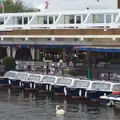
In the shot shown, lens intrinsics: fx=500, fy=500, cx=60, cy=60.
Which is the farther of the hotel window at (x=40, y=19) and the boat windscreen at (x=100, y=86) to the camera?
the hotel window at (x=40, y=19)

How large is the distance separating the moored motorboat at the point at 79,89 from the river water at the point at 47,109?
31.1 inches

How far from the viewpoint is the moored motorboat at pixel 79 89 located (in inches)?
1991

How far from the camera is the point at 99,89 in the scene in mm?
49031

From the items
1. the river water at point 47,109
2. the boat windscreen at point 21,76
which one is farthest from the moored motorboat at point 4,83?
the river water at point 47,109

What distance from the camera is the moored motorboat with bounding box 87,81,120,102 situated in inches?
1911

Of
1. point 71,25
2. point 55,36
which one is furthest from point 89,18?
point 55,36

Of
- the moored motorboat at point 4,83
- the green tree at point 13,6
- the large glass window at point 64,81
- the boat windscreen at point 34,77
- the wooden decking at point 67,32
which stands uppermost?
the green tree at point 13,6

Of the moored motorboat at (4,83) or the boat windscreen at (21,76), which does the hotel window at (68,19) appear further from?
the moored motorboat at (4,83)

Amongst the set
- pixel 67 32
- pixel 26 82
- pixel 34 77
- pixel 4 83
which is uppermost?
pixel 67 32

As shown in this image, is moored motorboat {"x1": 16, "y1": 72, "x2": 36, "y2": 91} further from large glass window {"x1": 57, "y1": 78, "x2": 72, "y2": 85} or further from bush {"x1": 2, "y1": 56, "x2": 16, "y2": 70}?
bush {"x1": 2, "y1": 56, "x2": 16, "y2": 70}

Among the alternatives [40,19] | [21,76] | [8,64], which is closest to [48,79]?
[21,76]

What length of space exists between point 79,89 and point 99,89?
2.54m

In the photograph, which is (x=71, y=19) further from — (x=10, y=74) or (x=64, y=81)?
(x=64, y=81)

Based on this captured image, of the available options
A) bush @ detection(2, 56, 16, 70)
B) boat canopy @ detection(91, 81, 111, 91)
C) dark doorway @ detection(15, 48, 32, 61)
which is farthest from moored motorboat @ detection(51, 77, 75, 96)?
dark doorway @ detection(15, 48, 32, 61)
